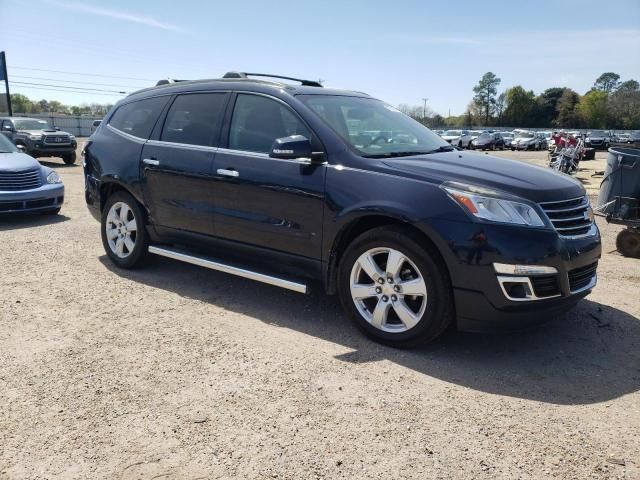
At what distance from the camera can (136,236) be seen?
5516mm

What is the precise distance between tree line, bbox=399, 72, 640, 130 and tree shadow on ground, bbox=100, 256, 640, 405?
90.2m

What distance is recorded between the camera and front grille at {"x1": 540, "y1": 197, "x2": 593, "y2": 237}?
355cm

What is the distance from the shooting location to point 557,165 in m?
18.2

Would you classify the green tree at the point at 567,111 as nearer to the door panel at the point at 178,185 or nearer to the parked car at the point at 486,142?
the parked car at the point at 486,142

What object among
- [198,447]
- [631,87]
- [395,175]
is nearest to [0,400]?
[198,447]

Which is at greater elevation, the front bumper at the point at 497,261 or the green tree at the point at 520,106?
the green tree at the point at 520,106

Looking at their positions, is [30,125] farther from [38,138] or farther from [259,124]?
[259,124]

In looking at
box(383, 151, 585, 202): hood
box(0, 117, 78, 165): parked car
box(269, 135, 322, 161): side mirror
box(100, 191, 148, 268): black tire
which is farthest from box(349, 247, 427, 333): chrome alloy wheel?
box(0, 117, 78, 165): parked car

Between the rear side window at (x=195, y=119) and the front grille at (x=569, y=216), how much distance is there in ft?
9.26

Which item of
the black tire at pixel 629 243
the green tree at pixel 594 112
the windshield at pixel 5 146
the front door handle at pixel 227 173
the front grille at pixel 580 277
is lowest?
the black tire at pixel 629 243

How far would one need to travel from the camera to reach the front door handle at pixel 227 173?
4.47 m

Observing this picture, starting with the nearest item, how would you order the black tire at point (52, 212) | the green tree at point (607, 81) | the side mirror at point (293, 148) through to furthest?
the side mirror at point (293, 148)
the black tire at point (52, 212)
the green tree at point (607, 81)

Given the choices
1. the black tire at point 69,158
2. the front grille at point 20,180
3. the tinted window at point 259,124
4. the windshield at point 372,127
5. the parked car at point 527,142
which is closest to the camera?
the windshield at point 372,127

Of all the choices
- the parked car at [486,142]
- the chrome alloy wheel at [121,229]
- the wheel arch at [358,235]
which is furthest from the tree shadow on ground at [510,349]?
the parked car at [486,142]
